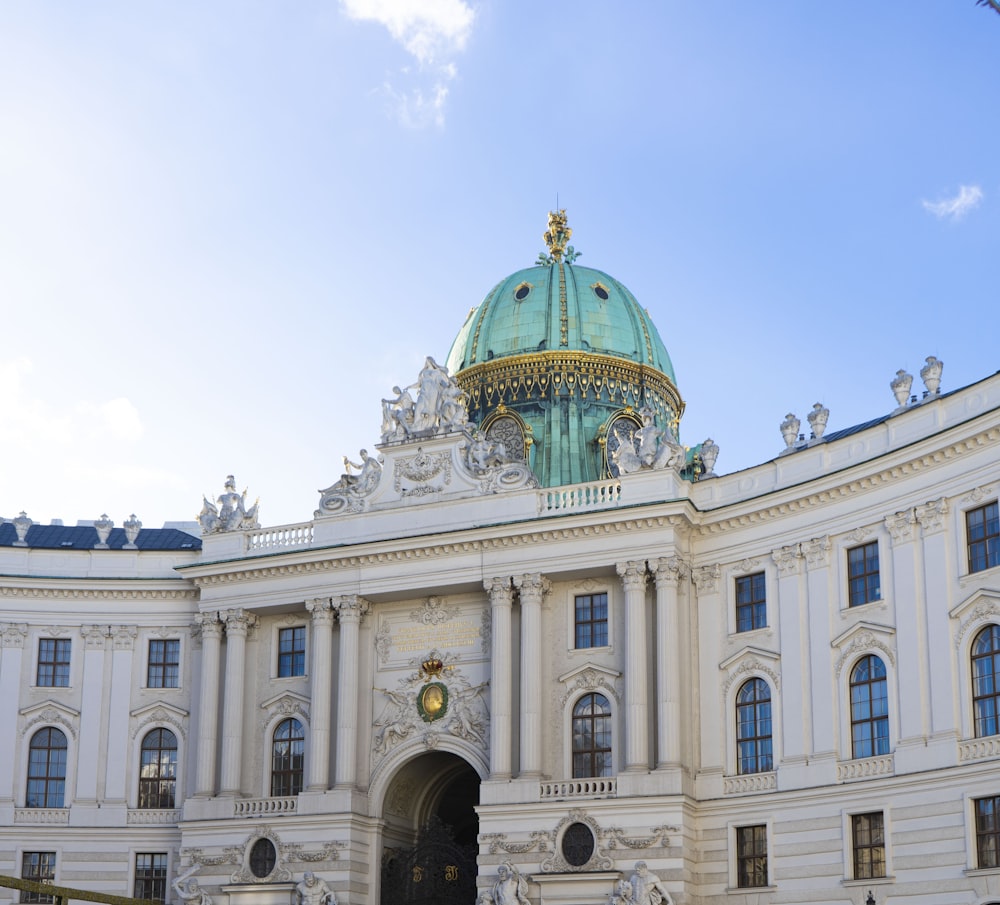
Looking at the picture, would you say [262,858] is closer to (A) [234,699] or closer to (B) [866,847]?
(A) [234,699]

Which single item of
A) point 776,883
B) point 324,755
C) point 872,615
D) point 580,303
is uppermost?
point 580,303

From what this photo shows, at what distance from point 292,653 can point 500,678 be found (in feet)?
25.8

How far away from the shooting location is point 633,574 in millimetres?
45250

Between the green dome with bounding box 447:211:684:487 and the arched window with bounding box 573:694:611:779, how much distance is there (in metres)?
11.3

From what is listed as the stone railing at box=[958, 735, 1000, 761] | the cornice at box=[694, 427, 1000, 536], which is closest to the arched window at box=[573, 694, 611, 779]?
the cornice at box=[694, 427, 1000, 536]

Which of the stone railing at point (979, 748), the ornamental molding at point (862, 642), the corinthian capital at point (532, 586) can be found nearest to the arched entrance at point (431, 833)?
the corinthian capital at point (532, 586)

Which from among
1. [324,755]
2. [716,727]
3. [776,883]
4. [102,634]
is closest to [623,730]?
[716,727]

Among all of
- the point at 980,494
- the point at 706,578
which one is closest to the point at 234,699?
the point at 706,578

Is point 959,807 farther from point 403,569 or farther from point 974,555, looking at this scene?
point 403,569

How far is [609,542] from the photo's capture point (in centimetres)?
4594

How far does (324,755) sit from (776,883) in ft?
46.6

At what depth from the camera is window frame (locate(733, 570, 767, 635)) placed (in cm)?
4425

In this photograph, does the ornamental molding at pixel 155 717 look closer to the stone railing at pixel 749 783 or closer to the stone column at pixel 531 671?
the stone column at pixel 531 671

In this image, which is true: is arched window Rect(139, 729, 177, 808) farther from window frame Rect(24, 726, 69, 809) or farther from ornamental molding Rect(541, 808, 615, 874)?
ornamental molding Rect(541, 808, 615, 874)
